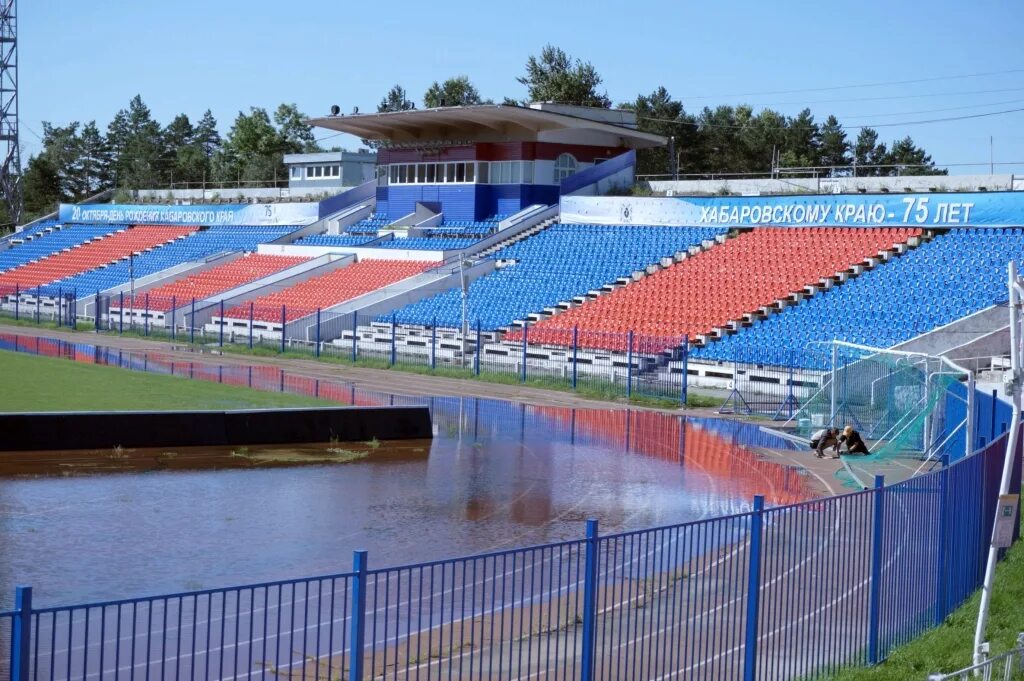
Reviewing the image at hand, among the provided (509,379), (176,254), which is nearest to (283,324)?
(509,379)

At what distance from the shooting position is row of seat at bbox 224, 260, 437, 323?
5189 cm

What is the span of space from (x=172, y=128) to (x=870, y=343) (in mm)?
114617

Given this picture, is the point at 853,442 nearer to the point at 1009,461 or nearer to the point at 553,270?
the point at 1009,461

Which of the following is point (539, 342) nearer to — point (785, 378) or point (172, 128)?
point (785, 378)

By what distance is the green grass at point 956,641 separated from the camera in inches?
431

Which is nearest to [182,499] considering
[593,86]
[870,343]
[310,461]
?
[310,461]

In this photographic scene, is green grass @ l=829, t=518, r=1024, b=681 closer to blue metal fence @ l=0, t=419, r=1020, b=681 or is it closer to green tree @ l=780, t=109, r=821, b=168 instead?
blue metal fence @ l=0, t=419, r=1020, b=681

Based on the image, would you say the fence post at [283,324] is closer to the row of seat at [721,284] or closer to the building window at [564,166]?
the row of seat at [721,284]

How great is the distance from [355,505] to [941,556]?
29.5ft

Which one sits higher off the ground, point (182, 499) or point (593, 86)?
point (593, 86)

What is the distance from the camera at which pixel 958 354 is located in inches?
1281

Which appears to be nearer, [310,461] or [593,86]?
[310,461]

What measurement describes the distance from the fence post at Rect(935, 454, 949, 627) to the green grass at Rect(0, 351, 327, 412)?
17613 mm

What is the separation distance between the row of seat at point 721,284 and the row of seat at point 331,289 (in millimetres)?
11549
